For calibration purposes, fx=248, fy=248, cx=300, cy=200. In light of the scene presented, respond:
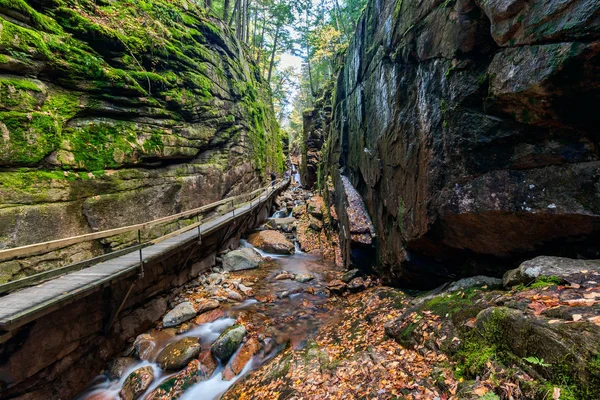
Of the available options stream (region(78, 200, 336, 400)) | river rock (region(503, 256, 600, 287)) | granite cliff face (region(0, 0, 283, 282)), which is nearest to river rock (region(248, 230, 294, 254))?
stream (region(78, 200, 336, 400))

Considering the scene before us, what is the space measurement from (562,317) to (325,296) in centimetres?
681

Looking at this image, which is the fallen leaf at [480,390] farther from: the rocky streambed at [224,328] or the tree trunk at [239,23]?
the tree trunk at [239,23]

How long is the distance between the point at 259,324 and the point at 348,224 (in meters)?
5.28

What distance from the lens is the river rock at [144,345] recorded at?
5957mm

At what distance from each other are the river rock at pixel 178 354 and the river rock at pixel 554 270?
6581 millimetres

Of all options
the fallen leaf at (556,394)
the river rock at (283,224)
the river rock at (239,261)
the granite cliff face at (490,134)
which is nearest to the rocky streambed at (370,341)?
the fallen leaf at (556,394)

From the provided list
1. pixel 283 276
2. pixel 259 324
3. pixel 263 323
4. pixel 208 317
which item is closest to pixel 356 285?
pixel 283 276

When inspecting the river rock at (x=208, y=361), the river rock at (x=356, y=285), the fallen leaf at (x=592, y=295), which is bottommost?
the river rock at (x=208, y=361)

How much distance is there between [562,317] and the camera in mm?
2594

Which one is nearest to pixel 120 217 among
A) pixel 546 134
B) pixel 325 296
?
pixel 325 296

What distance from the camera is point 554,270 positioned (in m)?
3.44

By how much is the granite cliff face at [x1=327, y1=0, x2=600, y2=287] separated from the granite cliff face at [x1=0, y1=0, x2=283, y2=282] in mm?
8033

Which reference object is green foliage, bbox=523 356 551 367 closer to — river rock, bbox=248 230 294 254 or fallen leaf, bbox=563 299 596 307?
fallen leaf, bbox=563 299 596 307

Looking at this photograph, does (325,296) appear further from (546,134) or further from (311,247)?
(546,134)
